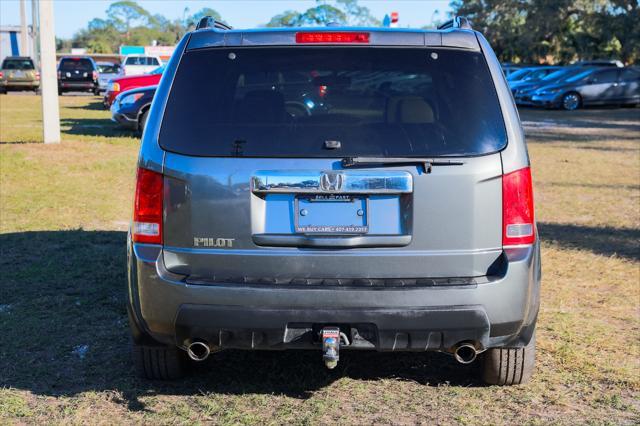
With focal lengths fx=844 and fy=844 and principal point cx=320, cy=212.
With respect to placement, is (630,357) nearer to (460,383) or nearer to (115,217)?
(460,383)

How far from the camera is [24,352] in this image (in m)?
5.00

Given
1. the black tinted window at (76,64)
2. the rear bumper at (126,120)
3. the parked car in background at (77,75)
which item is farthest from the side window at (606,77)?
the black tinted window at (76,64)

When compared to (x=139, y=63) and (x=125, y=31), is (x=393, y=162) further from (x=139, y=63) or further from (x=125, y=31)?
(x=125, y=31)

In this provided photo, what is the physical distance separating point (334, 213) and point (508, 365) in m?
1.37

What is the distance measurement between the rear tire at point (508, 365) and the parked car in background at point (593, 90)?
25.7m

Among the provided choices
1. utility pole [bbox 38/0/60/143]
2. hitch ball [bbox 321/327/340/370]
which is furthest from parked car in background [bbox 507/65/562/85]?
hitch ball [bbox 321/327/340/370]

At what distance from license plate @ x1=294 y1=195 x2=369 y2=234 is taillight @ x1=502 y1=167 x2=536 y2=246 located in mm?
642

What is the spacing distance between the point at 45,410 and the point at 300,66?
83.2 inches

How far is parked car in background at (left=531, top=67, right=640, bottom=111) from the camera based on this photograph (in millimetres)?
28891

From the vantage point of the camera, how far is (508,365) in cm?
443

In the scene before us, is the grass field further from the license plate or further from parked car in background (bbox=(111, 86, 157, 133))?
parked car in background (bbox=(111, 86, 157, 133))

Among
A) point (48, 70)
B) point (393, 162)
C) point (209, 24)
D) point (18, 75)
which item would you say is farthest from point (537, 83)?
point (393, 162)

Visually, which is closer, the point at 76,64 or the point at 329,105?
the point at 329,105

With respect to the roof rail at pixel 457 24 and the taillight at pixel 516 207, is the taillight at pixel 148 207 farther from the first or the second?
the roof rail at pixel 457 24
